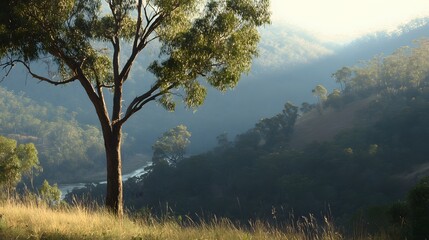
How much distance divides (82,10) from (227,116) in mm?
185557

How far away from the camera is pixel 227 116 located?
646ft

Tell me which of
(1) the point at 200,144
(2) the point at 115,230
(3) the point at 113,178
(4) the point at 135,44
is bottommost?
(2) the point at 115,230

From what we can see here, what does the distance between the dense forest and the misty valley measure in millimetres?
249

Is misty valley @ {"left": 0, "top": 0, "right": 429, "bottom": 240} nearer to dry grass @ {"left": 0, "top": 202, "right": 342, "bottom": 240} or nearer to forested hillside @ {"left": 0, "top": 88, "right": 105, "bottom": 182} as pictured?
dry grass @ {"left": 0, "top": 202, "right": 342, "bottom": 240}

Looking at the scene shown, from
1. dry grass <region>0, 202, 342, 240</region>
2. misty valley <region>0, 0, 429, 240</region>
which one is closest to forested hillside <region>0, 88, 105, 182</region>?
misty valley <region>0, 0, 429, 240</region>

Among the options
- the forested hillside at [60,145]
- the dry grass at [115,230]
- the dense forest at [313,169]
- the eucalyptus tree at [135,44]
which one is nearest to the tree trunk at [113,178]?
the eucalyptus tree at [135,44]

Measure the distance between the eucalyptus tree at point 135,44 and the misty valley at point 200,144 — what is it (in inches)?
1.3

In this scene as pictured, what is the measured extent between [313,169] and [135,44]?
5728 cm

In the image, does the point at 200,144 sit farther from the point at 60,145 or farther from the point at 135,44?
the point at 135,44

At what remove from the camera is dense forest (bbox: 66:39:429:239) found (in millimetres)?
56750

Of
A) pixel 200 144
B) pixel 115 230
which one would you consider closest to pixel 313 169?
pixel 115 230

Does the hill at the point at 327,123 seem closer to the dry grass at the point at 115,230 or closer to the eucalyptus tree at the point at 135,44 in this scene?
the eucalyptus tree at the point at 135,44

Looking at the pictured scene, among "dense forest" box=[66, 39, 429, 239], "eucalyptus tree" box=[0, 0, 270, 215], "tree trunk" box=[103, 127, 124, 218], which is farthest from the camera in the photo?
"dense forest" box=[66, 39, 429, 239]

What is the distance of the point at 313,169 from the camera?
215 feet
